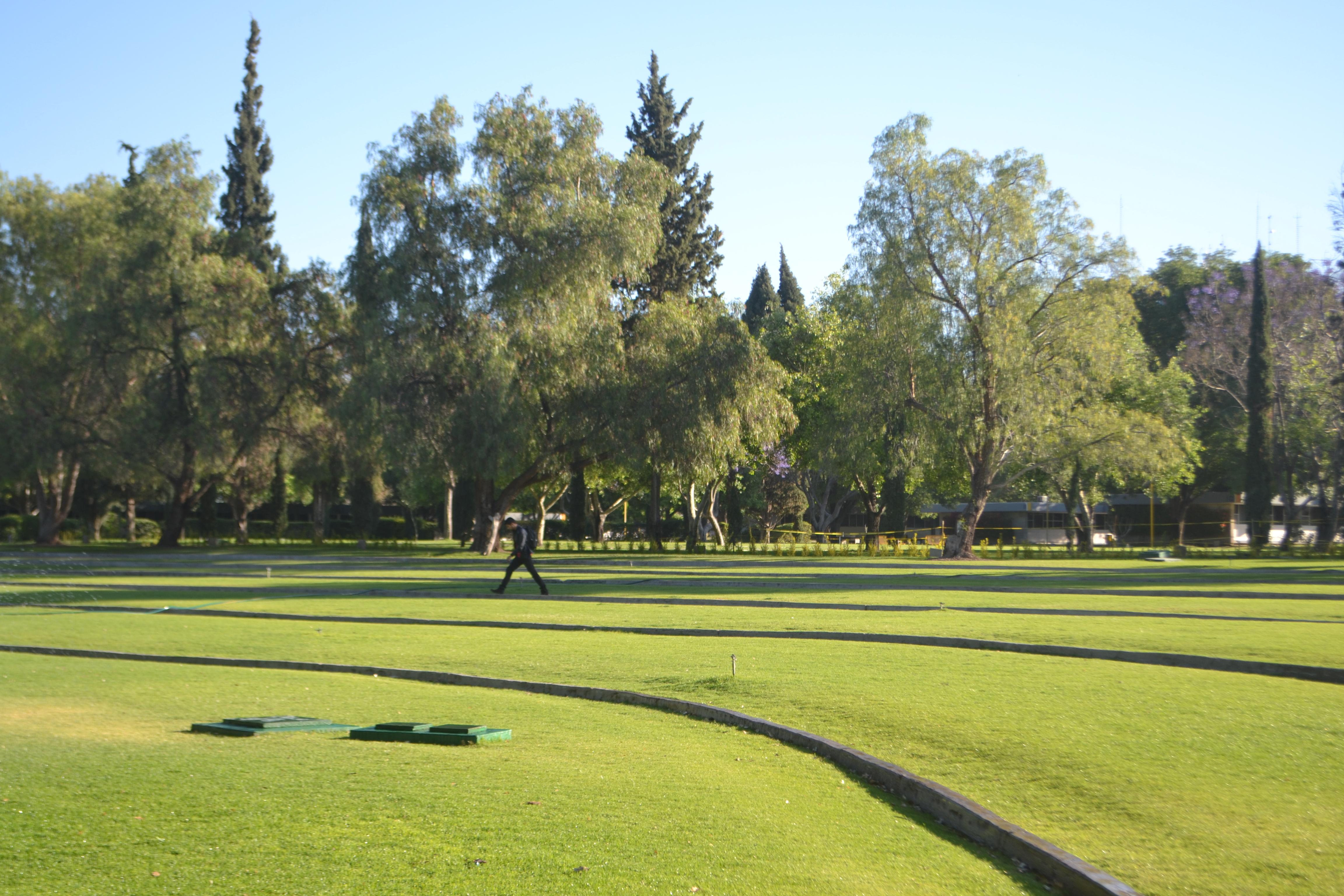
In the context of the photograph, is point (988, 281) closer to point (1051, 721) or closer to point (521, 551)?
point (521, 551)

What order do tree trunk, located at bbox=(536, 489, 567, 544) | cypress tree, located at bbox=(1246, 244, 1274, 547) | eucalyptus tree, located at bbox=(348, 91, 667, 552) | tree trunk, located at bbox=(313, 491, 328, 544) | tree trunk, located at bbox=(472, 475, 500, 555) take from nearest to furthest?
eucalyptus tree, located at bbox=(348, 91, 667, 552) → tree trunk, located at bbox=(472, 475, 500, 555) → cypress tree, located at bbox=(1246, 244, 1274, 547) → tree trunk, located at bbox=(536, 489, 567, 544) → tree trunk, located at bbox=(313, 491, 328, 544)

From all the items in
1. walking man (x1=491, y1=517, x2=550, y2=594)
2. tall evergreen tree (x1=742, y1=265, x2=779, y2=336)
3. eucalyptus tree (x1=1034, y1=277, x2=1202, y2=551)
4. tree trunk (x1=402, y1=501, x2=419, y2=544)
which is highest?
tall evergreen tree (x1=742, y1=265, x2=779, y2=336)

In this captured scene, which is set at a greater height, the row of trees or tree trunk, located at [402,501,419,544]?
the row of trees

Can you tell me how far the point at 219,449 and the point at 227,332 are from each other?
5.55m

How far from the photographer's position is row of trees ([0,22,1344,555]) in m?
43.3

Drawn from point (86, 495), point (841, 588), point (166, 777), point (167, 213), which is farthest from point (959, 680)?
point (86, 495)

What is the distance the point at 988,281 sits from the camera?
46594mm

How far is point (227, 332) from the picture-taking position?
1998 inches

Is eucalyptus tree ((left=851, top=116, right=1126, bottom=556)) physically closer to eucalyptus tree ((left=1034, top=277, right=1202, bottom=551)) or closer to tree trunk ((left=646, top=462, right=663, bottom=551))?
eucalyptus tree ((left=1034, top=277, right=1202, bottom=551))

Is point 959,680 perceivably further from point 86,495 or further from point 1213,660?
point 86,495

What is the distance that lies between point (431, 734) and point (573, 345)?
116 ft

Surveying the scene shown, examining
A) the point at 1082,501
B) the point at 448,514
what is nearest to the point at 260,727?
the point at 1082,501

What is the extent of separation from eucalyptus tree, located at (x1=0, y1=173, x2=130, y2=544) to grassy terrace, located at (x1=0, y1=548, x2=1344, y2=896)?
126ft

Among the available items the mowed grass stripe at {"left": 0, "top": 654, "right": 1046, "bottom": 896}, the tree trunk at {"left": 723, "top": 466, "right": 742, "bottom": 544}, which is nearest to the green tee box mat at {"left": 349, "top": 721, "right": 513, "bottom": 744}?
the mowed grass stripe at {"left": 0, "top": 654, "right": 1046, "bottom": 896}
